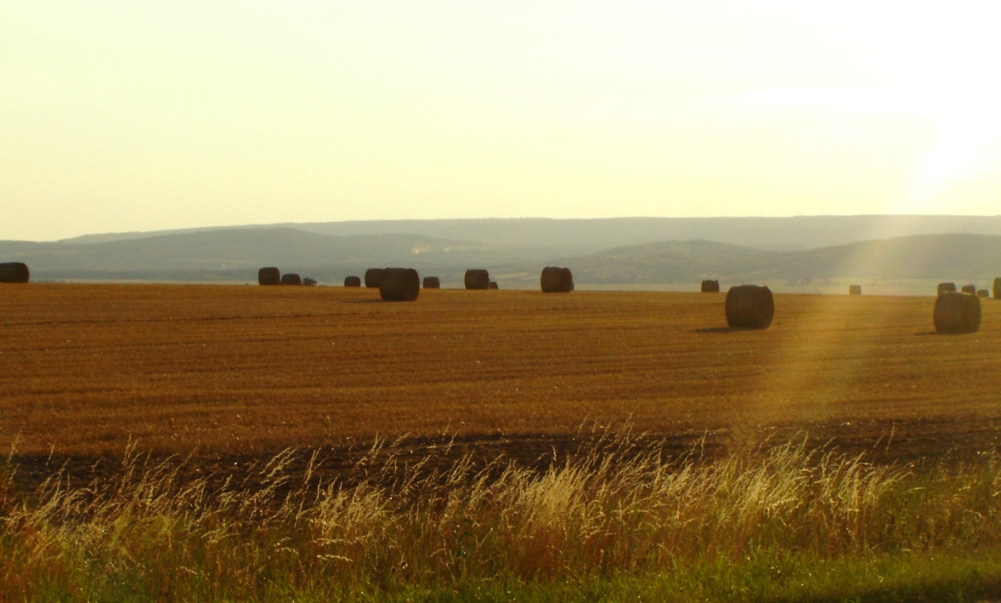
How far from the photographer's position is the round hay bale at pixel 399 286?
146 ft

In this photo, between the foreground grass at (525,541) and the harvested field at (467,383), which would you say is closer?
the foreground grass at (525,541)

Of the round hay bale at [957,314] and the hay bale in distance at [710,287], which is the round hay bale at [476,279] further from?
the round hay bale at [957,314]

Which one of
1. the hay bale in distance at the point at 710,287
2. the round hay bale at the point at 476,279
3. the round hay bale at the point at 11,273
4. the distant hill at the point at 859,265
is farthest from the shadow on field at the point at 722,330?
the distant hill at the point at 859,265

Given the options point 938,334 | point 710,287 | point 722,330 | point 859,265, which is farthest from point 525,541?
→ point 859,265

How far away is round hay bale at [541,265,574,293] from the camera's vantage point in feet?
181

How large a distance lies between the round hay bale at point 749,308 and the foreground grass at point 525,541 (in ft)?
73.1

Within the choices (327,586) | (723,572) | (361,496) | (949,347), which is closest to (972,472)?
(723,572)

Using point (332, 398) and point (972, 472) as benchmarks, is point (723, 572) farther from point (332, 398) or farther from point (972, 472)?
point (332, 398)

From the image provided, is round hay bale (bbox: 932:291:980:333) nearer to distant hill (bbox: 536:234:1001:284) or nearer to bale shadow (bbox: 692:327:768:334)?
bale shadow (bbox: 692:327:768:334)

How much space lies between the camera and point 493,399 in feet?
54.0

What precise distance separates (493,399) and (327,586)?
339 inches

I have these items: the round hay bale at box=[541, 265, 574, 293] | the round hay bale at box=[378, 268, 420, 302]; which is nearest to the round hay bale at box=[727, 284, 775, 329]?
the round hay bale at box=[378, 268, 420, 302]

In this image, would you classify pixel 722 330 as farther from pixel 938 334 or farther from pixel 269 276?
pixel 269 276

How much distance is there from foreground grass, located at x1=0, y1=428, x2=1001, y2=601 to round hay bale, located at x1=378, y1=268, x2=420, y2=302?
33416 millimetres
